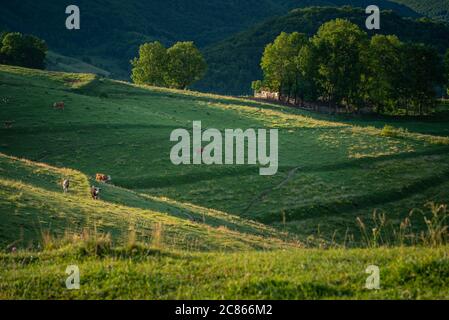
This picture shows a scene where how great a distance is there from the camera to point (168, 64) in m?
116

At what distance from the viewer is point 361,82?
98375 millimetres

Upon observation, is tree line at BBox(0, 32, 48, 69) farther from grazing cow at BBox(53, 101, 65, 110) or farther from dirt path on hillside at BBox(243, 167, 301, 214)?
dirt path on hillside at BBox(243, 167, 301, 214)

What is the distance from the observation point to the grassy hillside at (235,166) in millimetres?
44688

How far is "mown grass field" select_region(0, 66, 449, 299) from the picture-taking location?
36.9ft

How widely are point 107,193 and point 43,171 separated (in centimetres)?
662

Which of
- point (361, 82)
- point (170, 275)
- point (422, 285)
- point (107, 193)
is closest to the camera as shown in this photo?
point (422, 285)

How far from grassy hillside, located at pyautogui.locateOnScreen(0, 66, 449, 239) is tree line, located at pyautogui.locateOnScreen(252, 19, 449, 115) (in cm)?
2498

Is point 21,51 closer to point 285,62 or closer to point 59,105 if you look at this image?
point 59,105

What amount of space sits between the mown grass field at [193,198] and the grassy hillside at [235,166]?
22 cm

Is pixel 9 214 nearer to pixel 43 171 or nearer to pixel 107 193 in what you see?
pixel 107 193

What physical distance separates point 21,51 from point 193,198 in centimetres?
8585

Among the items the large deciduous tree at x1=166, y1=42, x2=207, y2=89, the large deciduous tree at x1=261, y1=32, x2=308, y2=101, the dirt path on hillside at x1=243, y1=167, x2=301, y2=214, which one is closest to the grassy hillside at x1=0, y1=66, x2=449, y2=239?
the dirt path on hillside at x1=243, y1=167, x2=301, y2=214

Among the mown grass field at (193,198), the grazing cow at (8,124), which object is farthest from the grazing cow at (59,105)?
the grazing cow at (8,124)
